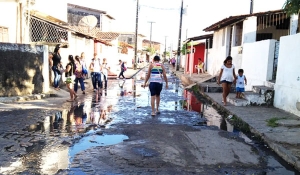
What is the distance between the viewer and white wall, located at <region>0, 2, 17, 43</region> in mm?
12218

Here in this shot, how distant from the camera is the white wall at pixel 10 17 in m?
12.2

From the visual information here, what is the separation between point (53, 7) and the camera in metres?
20.2

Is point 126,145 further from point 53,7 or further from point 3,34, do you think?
point 53,7

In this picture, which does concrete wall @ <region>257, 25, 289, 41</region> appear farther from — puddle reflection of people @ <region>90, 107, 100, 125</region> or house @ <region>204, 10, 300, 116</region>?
puddle reflection of people @ <region>90, 107, 100, 125</region>

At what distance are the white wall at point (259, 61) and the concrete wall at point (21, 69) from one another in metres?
8.40

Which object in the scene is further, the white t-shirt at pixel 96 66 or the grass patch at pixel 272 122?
the white t-shirt at pixel 96 66

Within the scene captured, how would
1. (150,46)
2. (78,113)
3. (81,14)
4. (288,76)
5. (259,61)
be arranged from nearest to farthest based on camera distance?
(78,113) → (288,76) → (259,61) → (81,14) → (150,46)

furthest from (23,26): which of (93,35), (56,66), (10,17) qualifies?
(93,35)

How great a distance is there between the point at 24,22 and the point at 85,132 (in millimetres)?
8490

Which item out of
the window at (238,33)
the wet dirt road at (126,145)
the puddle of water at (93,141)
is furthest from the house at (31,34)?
the window at (238,33)

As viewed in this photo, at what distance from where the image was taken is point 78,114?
875 centimetres

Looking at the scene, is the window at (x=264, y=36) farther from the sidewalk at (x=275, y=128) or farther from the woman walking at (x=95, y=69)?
the woman walking at (x=95, y=69)

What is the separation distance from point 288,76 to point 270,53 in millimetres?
2006

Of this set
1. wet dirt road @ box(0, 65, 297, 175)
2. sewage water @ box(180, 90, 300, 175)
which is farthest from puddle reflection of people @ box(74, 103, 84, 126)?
sewage water @ box(180, 90, 300, 175)
